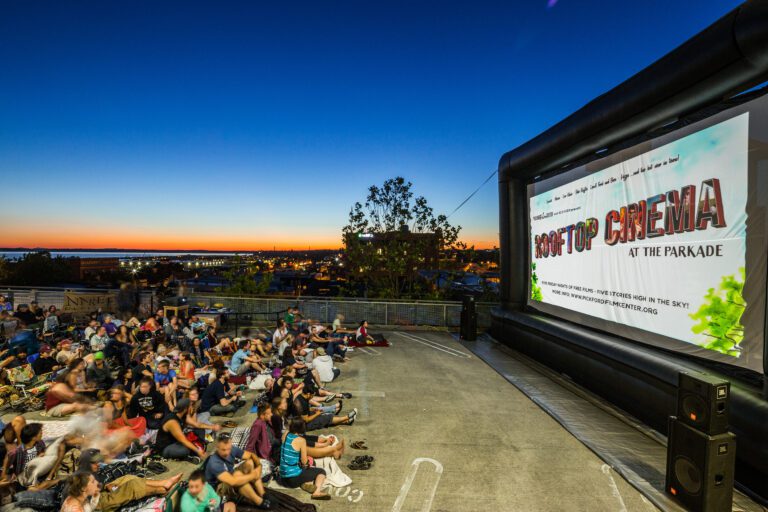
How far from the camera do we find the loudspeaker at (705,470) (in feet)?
14.6

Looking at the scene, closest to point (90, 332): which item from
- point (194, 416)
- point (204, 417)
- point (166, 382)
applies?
point (166, 382)

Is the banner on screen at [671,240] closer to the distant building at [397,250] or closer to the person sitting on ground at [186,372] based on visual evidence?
the person sitting on ground at [186,372]

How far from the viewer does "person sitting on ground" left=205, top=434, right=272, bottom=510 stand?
15.1 ft

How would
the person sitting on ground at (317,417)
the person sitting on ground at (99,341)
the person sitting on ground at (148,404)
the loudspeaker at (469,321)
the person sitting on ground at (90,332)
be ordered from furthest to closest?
the loudspeaker at (469,321), the person sitting on ground at (90,332), the person sitting on ground at (99,341), the person sitting on ground at (317,417), the person sitting on ground at (148,404)

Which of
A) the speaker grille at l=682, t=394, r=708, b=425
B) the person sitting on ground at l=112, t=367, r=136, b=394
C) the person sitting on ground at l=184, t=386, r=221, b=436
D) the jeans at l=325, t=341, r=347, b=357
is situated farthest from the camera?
the jeans at l=325, t=341, r=347, b=357

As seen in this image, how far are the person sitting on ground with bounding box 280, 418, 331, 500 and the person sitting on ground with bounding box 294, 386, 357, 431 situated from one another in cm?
159

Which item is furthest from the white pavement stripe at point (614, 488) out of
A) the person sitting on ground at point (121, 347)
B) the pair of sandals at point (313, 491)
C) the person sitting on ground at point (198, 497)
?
the person sitting on ground at point (121, 347)

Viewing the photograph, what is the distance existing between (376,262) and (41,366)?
577 inches

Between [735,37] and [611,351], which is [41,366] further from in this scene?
[735,37]

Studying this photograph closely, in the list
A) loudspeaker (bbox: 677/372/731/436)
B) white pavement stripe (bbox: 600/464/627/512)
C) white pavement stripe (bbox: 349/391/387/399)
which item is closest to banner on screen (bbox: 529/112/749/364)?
loudspeaker (bbox: 677/372/731/436)

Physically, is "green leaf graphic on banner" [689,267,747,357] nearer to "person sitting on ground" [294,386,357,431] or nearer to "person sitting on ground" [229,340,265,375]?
"person sitting on ground" [294,386,357,431]

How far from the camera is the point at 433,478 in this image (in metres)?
5.53

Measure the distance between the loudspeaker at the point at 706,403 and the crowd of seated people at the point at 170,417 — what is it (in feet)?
16.0

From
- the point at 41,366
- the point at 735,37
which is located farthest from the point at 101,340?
the point at 735,37
